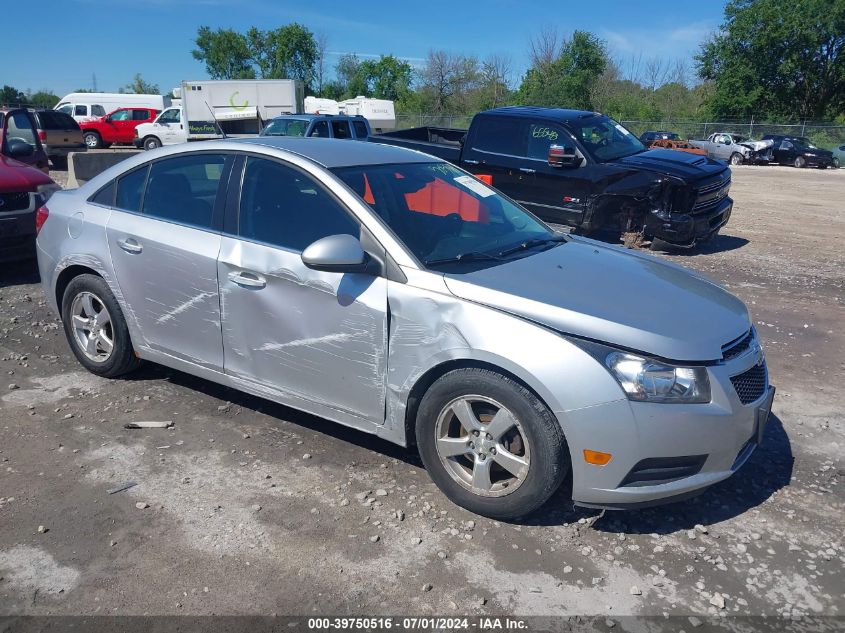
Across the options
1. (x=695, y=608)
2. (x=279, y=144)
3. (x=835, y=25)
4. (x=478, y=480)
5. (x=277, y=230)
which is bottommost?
(x=695, y=608)

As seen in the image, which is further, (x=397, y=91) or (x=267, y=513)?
(x=397, y=91)

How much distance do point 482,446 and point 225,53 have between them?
81.2 metres

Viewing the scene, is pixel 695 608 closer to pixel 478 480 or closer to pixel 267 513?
pixel 478 480

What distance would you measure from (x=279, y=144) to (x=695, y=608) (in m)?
3.25

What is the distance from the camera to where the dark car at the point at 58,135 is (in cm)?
2181

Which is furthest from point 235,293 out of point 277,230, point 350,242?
point 350,242

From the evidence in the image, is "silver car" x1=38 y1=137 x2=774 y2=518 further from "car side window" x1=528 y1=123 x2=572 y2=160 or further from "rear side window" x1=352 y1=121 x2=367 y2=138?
"rear side window" x1=352 y1=121 x2=367 y2=138

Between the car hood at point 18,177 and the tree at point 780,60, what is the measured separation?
50.2 meters

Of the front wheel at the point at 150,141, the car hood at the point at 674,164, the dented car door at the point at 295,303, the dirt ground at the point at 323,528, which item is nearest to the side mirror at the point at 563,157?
the car hood at the point at 674,164

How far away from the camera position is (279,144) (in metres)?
4.21

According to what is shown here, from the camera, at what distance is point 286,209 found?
3.93m

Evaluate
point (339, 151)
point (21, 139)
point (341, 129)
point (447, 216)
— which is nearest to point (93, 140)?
point (341, 129)

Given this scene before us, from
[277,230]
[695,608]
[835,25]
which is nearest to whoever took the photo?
[695,608]

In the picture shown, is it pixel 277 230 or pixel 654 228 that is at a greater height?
pixel 277 230
